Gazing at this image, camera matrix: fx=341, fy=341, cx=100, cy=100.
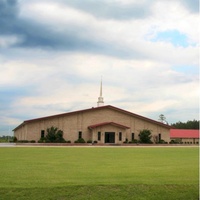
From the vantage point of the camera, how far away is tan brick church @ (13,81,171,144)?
5822 cm

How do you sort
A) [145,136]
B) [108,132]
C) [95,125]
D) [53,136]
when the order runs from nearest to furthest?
[53,136] < [95,125] < [108,132] < [145,136]

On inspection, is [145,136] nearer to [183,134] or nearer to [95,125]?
[95,125]

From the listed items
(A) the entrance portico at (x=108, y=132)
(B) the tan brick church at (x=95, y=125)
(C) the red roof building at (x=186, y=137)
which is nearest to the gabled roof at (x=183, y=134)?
(C) the red roof building at (x=186, y=137)

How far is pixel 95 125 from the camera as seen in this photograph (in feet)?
193

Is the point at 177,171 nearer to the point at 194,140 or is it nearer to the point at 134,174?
the point at 134,174

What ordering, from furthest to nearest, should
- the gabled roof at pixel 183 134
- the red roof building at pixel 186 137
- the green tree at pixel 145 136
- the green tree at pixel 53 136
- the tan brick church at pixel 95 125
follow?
1. the gabled roof at pixel 183 134
2. the red roof building at pixel 186 137
3. the green tree at pixel 145 136
4. the tan brick church at pixel 95 125
5. the green tree at pixel 53 136

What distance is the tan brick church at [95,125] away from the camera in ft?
191

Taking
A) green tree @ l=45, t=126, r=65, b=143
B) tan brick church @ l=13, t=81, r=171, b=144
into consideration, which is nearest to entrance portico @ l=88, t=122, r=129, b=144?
tan brick church @ l=13, t=81, r=171, b=144

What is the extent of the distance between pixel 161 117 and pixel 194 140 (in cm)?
4872

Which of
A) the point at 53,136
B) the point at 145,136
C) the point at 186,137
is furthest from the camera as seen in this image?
the point at 186,137

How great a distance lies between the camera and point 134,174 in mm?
13930

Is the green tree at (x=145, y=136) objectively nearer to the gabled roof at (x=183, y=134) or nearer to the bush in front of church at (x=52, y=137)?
the bush in front of church at (x=52, y=137)

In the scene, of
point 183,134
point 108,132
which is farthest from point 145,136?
point 183,134

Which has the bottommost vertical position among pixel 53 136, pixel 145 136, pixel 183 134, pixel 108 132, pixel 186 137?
pixel 186 137
